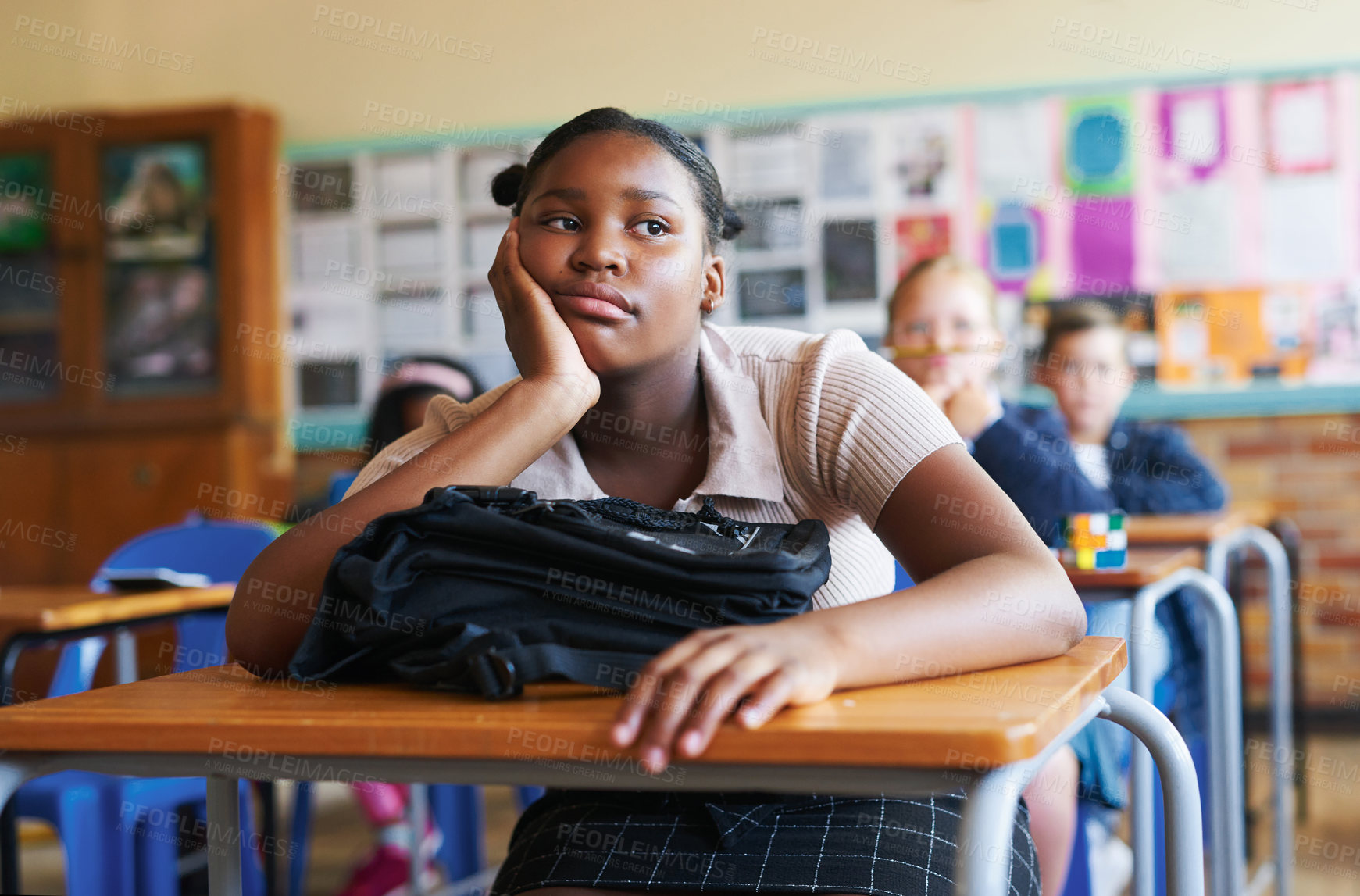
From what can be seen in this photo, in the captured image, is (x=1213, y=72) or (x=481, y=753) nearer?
(x=481, y=753)

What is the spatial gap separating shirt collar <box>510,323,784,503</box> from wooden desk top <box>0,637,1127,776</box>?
0.30 m

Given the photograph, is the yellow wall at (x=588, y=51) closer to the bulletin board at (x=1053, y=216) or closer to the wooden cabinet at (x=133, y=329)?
the bulletin board at (x=1053, y=216)

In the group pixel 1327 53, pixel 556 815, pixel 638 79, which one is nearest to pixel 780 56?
pixel 638 79

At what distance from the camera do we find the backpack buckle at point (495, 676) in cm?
81

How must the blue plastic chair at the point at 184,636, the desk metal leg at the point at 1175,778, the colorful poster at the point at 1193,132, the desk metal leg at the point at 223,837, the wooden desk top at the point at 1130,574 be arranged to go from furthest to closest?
the colorful poster at the point at 1193,132 < the blue plastic chair at the point at 184,636 < the wooden desk top at the point at 1130,574 < the desk metal leg at the point at 223,837 < the desk metal leg at the point at 1175,778

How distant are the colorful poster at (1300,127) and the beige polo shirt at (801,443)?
127 inches

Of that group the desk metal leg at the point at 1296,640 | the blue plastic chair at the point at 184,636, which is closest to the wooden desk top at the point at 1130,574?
the blue plastic chair at the point at 184,636

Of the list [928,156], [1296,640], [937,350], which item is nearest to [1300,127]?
[928,156]

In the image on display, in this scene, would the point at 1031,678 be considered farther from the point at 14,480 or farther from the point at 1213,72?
the point at 14,480

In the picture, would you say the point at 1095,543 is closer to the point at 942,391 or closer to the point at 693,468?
the point at 942,391

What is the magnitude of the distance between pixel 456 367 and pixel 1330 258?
2641 millimetres

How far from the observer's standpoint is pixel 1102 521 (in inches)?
75.2

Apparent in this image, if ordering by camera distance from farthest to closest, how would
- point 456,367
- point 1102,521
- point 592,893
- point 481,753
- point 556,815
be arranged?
1. point 456,367
2. point 1102,521
3. point 556,815
4. point 592,893
5. point 481,753

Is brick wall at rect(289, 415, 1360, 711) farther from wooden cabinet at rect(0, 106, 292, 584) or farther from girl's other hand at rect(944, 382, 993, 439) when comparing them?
wooden cabinet at rect(0, 106, 292, 584)
